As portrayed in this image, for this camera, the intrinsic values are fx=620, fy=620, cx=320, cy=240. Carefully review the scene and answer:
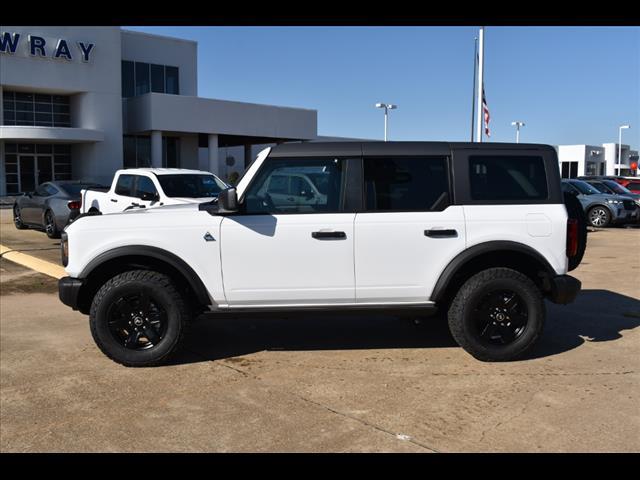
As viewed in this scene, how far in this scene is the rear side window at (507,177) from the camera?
5.28 meters

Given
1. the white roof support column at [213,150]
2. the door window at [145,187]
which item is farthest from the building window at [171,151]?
the door window at [145,187]

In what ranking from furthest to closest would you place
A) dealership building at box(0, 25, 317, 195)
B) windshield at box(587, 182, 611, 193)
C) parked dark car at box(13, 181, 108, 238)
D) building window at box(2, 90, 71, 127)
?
building window at box(2, 90, 71, 127)
dealership building at box(0, 25, 317, 195)
windshield at box(587, 182, 611, 193)
parked dark car at box(13, 181, 108, 238)

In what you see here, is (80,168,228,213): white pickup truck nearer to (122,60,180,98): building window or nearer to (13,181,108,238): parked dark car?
(13,181,108,238): parked dark car

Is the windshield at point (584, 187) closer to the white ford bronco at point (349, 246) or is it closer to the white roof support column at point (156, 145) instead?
the white ford bronco at point (349, 246)

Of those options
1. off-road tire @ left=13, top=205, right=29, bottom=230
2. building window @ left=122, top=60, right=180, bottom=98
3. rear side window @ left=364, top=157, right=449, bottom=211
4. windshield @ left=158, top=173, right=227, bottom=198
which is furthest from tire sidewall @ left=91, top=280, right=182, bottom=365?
building window @ left=122, top=60, right=180, bottom=98

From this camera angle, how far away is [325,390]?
4590mm

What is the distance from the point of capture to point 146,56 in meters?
39.5

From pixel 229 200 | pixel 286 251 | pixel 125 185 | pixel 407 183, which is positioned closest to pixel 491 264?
pixel 407 183

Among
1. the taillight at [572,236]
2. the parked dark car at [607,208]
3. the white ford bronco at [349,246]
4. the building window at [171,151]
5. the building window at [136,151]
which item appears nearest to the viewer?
the white ford bronco at [349,246]

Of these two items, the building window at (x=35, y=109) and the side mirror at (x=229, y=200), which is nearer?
the side mirror at (x=229, y=200)

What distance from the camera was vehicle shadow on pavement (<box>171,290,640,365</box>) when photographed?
18.7ft

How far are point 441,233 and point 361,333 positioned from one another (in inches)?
63.0

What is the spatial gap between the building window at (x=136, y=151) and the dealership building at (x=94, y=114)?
62 millimetres
